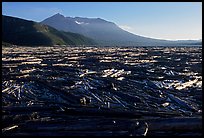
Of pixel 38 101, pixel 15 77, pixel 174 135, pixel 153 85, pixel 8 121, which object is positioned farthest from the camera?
pixel 15 77

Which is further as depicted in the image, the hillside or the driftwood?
the hillside

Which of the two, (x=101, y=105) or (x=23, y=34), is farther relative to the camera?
(x=23, y=34)

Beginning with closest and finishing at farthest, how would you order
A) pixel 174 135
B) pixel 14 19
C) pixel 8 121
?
pixel 174 135, pixel 8 121, pixel 14 19

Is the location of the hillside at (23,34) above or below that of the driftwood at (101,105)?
above

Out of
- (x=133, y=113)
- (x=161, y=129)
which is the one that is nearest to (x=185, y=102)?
(x=133, y=113)

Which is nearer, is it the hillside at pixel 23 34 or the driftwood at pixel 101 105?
the driftwood at pixel 101 105

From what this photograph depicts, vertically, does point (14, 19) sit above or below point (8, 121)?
above

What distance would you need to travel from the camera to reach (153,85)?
1666cm

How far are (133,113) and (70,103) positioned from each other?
3.35 m

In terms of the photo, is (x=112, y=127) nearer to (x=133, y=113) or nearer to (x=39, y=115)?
(x=133, y=113)

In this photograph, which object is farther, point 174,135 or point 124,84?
point 124,84

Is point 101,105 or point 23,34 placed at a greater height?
point 23,34

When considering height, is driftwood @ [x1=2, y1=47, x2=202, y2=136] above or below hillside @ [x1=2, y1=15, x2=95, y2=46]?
below

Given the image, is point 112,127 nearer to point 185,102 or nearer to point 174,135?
point 174,135
